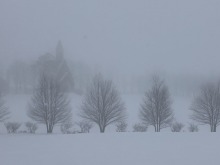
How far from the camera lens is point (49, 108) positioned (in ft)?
97.7

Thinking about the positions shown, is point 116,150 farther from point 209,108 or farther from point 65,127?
point 209,108

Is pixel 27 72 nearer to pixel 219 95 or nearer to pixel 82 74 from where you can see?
pixel 82 74

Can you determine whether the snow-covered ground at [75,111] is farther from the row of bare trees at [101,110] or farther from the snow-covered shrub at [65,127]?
the row of bare trees at [101,110]

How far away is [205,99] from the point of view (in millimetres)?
35156

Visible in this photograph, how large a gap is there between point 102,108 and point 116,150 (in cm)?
1555

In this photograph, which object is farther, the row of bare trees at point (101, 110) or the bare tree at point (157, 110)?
A: the bare tree at point (157, 110)

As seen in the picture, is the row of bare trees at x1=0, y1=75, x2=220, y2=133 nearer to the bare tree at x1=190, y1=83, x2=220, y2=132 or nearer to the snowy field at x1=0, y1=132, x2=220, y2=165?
the bare tree at x1=190, y1=83, x2=220, y2=132

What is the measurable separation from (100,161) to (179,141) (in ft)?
25.4

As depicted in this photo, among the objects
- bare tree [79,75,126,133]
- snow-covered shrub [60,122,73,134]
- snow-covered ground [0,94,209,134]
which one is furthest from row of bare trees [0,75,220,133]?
snow-covered ground [0,94,209,134]

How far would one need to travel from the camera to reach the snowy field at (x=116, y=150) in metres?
12.1

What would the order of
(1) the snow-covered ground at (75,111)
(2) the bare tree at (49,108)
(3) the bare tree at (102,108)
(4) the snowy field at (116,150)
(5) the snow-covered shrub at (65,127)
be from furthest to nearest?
(1) the snow-covered ground at (75,111) < (3) the bare tree at (102,108) < (5) the snow-covered shrub at (65,127) < (2) the bare tree at (49,108) < (4) the snowy field at (116,150)

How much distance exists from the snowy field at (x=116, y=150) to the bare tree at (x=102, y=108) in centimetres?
927

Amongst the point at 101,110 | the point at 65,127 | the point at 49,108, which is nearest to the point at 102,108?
the point at 101,110

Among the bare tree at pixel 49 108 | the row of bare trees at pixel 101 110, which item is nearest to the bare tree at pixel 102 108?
the row of bare trees at pixel 101 110
